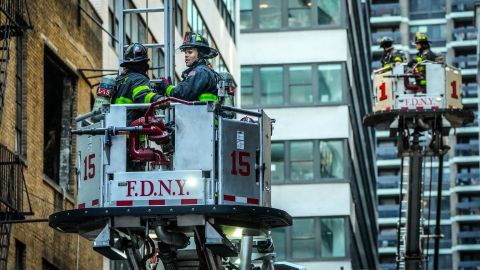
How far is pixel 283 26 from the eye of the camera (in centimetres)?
6291

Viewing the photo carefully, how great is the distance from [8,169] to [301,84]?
118 feet

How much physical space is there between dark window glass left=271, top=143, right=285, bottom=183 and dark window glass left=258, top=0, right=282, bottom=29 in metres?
5.22

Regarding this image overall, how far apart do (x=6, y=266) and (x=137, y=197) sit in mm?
7980

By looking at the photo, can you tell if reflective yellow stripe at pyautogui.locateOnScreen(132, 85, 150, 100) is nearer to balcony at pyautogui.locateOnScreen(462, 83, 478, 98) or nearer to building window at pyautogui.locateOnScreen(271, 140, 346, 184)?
building window at pyautogui.locateOnScreen(271, 140, 346, 184)

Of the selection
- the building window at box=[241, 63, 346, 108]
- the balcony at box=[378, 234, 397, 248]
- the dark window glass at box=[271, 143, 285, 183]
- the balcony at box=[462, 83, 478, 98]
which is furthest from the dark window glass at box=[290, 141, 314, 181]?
the balcony at box=[462, 83, 478, 98]

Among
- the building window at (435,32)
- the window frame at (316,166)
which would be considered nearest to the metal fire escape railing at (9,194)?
the window frame at (316,166)

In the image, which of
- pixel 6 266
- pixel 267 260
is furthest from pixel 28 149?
pixel 267 260

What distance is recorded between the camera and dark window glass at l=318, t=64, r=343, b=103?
201ft

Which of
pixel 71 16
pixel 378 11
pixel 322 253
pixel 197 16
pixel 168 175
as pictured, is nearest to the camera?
pixel 168 175

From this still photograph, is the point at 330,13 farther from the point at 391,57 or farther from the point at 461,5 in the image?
the point at 461,5

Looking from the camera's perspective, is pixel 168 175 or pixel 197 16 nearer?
pixel 168 175

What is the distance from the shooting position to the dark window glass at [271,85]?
62250 millimetres

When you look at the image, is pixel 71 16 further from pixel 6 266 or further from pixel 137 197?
pixel 137 197

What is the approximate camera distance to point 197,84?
18859 mm
